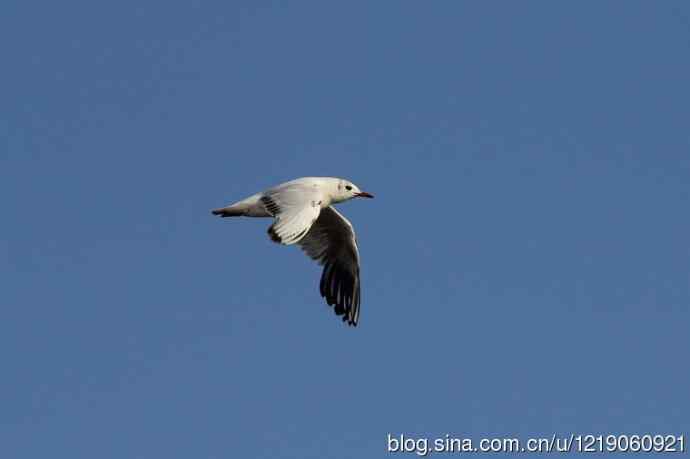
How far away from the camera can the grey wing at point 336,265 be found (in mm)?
21094

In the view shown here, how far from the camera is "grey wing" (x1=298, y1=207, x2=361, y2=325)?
2109 cm

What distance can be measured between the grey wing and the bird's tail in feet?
6.83

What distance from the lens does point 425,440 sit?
52.0 ft

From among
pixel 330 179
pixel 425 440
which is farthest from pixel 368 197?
pixel 425 440

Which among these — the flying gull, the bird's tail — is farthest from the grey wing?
the bird's tail

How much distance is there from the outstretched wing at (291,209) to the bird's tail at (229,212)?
642 millimetres

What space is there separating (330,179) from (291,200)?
1.97 m

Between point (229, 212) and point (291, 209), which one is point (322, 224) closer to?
point (229, 212)

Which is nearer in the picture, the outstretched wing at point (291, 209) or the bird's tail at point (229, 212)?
the outstretched wing at point (291, 209)

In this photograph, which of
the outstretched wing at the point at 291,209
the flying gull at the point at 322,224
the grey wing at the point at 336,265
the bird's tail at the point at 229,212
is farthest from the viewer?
the grey wing at the point at 336,265

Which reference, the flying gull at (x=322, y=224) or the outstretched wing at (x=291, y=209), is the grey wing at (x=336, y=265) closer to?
the flying gull at (x=322, y=224)

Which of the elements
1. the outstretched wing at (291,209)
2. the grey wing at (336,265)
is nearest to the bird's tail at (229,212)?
the outstretched wing at (291,209)

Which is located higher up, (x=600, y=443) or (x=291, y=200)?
(x=291, y=200)

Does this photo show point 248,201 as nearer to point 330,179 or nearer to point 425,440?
point 330,179
